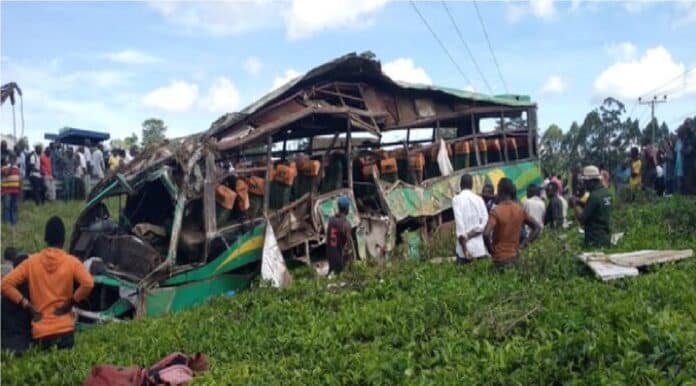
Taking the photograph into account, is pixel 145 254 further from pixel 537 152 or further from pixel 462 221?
pixel 537 152

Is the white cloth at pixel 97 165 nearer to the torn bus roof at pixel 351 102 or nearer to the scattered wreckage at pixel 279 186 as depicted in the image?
the scattered wreckage at pixel 279 186

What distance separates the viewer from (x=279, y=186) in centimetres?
1123

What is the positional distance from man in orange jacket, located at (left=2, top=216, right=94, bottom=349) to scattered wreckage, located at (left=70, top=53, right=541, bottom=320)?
8.73 ft

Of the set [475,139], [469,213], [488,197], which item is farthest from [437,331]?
[475,139]

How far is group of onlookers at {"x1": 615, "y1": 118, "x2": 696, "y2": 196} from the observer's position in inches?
521

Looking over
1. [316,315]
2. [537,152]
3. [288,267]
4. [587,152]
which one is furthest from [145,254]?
[587,152]

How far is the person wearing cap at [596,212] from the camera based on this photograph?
28.6 ft

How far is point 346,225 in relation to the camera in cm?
968

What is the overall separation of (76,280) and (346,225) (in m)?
4.14

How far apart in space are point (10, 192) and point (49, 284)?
386 inches

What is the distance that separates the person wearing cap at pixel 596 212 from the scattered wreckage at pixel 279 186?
375 cm

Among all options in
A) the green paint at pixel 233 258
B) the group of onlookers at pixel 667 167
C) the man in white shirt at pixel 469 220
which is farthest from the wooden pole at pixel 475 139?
the man in white shirt at pixel 469 220

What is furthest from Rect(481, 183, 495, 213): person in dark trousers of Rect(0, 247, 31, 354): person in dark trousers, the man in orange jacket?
Rect(0, 247, 31, 354): person in dark trousers

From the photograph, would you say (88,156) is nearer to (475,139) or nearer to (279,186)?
(279,186)
